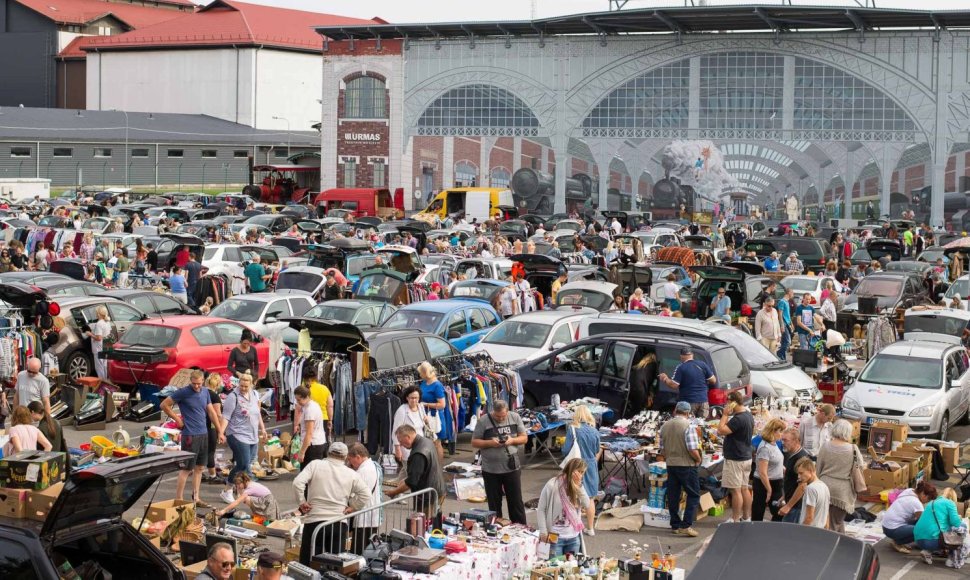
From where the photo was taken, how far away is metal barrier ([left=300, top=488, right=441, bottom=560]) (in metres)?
11.6

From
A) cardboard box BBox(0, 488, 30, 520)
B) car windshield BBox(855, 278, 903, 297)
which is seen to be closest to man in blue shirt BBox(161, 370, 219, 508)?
cardboard box BBox(0, 488, 30, 520)

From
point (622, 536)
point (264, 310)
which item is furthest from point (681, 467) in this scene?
point (264, 310)

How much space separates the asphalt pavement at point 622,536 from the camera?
1346cm

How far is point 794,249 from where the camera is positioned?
3906 cm

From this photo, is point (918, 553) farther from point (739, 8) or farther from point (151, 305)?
point (739, 8)

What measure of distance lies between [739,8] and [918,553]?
46.6 metres

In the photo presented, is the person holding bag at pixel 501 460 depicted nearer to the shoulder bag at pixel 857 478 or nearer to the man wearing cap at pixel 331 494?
the man wearing cap at pixel 331 494

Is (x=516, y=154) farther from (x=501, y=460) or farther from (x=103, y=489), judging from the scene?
(x=103, y=489)

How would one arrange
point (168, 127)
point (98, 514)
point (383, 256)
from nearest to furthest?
point (98, 514)
point (383, 256)
point (168, 127)

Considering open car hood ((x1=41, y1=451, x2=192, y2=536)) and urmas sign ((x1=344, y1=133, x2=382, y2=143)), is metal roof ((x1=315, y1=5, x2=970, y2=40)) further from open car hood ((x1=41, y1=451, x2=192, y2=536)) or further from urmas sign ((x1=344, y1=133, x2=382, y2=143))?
open car hood ((x1=41, y1=451, x2=192, y2=536))

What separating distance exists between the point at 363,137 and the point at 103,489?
6020 cm

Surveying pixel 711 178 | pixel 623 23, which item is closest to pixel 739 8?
pixel 623 23

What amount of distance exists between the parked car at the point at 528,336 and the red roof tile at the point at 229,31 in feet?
244

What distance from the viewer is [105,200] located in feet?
207
